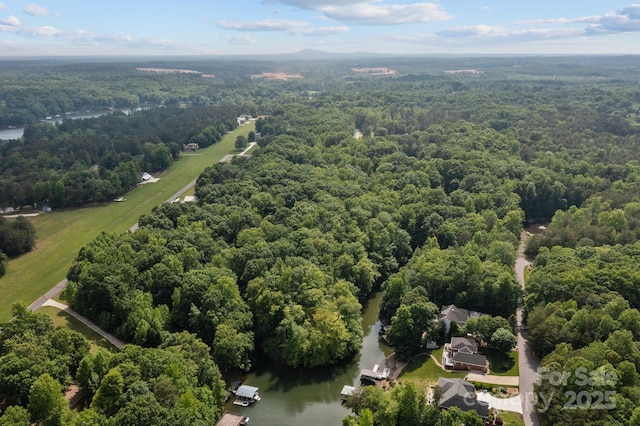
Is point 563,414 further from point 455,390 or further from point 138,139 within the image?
point 138,139

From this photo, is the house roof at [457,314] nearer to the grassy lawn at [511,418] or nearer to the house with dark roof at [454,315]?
the house with dark roof at [454,315]

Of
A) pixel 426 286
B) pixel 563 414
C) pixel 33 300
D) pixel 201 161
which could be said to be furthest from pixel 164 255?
pixel 201 161

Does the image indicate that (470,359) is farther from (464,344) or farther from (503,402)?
(503,402)

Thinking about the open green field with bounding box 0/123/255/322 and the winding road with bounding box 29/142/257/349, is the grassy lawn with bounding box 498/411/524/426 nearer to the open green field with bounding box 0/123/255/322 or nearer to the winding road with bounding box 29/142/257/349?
the winding road with bounding box 29/142/257/349

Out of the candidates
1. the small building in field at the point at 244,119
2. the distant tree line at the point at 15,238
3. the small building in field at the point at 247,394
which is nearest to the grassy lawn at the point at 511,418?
the small building in field at the point at 247,394

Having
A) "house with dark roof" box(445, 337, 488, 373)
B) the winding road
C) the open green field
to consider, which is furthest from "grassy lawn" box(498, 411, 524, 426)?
the open green field
